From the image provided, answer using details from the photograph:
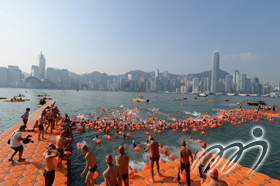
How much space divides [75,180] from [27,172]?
99.6 inches

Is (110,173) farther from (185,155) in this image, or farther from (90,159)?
(185,155)

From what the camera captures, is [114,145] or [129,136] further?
[129,136]

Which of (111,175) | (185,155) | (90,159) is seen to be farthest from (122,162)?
(185,155)

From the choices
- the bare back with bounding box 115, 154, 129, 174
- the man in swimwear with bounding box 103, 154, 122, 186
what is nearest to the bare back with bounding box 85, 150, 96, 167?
the bare back with bounding box 115, 154, 129, 174

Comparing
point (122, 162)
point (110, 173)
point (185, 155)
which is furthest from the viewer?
point (185, 155)

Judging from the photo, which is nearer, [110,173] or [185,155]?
[110,173]

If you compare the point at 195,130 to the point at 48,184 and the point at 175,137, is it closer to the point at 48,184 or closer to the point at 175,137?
the point at 175,137

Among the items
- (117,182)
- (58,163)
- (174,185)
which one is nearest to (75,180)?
(58,163)

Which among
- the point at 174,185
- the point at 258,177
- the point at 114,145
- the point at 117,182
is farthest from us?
the point at 114,145

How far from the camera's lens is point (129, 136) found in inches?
666

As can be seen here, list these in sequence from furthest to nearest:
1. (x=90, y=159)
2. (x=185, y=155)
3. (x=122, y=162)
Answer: (x=185, y=155)
(x=90, y=159)
(x=122, y=162)

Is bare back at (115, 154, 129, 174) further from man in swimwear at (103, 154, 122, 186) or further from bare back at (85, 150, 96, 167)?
bare back at (85, 150, 96, 167)

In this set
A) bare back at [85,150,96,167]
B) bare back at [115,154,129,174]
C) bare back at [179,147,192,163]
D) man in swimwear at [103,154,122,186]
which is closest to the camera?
man in swimwear at [103,154,122,186]

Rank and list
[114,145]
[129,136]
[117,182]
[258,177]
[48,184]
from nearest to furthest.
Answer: [117,182] → [48,184] → [258,177] → [114,145] → [129,136]
